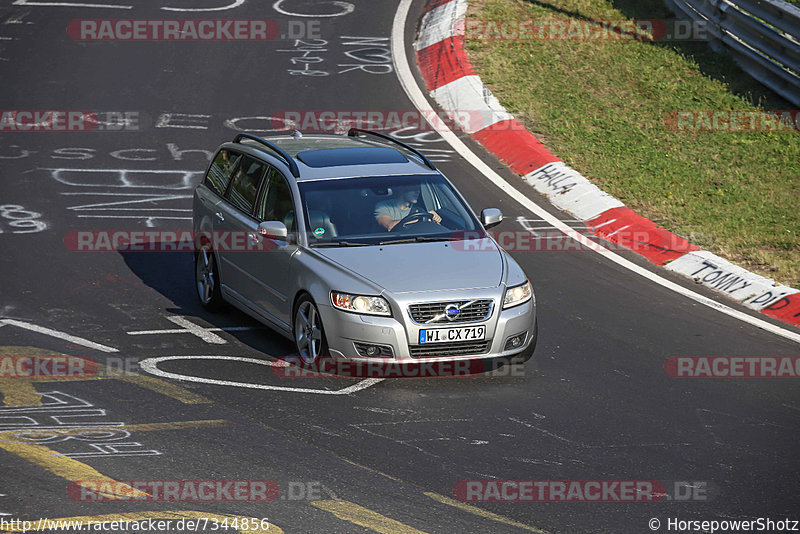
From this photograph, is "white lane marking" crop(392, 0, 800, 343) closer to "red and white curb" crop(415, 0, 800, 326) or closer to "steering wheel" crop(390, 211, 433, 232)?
"red and white curb" crop(415, 0, 800, 326)

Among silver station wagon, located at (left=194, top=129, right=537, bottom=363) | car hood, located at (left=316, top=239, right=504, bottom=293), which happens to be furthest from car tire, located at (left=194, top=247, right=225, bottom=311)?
car hood, located at (left=316, top=239, right=504, bottom=293)

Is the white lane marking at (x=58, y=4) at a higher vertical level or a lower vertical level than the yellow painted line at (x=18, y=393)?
higher

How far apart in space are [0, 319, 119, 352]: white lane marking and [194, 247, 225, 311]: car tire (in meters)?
1.55

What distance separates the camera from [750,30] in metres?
18.0

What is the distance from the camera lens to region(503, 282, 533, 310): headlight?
9.15m

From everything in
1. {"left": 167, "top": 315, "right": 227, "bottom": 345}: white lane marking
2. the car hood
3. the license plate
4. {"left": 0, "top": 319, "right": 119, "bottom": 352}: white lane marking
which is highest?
the car hood

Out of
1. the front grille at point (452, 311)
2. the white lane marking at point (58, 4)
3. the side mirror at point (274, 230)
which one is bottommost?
the front grille at point (452, 311)

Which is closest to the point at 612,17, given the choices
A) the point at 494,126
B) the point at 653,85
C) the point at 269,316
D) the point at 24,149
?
the point at 653,85

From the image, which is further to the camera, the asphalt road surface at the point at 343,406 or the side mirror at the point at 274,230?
the side mirror at the point at 274,230

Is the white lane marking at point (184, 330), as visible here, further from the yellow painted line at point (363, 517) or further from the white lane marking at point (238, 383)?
the yellow painted line at point (363, 517)

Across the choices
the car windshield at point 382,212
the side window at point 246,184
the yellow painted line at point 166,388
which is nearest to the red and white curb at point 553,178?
the car windshield at point 382,212

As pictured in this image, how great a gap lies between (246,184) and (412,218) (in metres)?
1.92

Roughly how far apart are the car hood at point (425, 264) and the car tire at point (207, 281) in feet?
6.40

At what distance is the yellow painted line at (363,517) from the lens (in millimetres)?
6258
